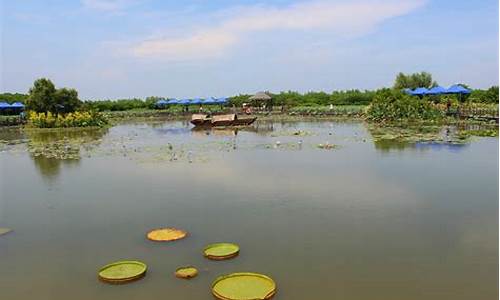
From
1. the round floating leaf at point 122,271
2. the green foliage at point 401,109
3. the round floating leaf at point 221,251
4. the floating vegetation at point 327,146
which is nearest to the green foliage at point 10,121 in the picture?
A: the green foliage at point 401,109

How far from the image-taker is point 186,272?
18.0ft

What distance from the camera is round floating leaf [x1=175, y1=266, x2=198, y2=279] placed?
5425 mm

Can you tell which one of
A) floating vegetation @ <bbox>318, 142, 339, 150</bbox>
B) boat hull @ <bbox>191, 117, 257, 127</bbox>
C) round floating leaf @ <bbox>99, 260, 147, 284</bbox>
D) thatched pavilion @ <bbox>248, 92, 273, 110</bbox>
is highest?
thatched pavilion @ <bbox>248, 92, 273, 110</bbox>

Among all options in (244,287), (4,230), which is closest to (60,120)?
(4,230)

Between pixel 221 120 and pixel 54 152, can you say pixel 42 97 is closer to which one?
pixel 221 120

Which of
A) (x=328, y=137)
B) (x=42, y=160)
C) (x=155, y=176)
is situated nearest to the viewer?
(x=155, y=176)

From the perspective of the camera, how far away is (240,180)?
10.8 metres

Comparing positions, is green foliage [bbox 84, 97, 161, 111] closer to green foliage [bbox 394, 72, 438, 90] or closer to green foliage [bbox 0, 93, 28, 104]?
green foliage [bbox 0, 93, 28, 104]

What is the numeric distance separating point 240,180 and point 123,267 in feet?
17.5

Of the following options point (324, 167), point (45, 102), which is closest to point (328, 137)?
point (324, 167)

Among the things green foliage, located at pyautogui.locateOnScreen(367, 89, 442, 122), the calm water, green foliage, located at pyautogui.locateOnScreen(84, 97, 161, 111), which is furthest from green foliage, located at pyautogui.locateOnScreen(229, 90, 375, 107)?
the calm water

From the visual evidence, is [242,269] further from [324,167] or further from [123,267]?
[324,167]

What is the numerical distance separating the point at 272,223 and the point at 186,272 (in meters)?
2.14

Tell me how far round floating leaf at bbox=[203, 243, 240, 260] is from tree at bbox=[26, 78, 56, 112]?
89.7 ft
